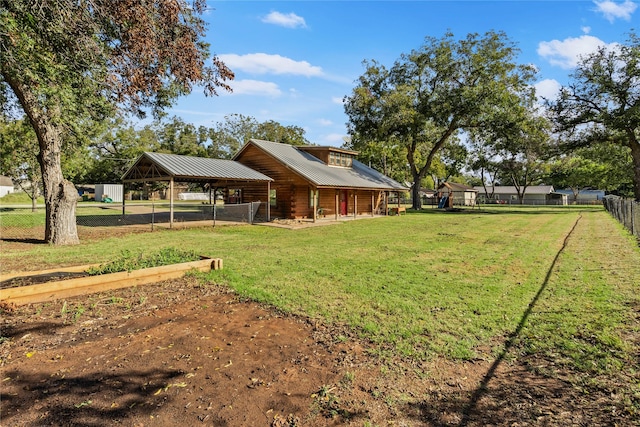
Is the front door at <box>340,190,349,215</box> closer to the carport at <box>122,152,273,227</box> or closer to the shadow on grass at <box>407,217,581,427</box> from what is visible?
the carport at <box>122,152,273,227</box>

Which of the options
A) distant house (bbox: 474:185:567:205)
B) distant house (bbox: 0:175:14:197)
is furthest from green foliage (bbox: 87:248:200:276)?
distant house (bbox: 0:175:14:197)

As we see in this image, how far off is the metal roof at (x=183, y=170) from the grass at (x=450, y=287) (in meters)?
5.53

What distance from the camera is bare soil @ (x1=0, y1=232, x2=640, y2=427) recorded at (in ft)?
9.41

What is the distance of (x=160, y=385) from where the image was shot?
3.28 m

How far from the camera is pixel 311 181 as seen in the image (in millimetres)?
19047

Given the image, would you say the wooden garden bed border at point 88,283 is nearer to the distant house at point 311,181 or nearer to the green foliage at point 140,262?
the green foliage at point 140,262

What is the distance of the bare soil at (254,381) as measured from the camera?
2867 mm

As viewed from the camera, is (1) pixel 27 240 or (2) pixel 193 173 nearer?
(1) pixel 27 240

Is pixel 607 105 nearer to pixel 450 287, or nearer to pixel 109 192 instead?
pixel 450 287

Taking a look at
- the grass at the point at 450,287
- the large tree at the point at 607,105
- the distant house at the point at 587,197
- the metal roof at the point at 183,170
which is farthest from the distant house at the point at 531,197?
the grass at the point at 450,287

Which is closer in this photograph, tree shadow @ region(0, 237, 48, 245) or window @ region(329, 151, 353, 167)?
tree shadow @ region(0, 237, 48, 245)

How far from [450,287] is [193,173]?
47.5 ft

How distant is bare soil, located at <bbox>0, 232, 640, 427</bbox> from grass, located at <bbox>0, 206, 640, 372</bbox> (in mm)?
450

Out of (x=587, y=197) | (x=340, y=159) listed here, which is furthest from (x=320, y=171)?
(x=587, y=197)
